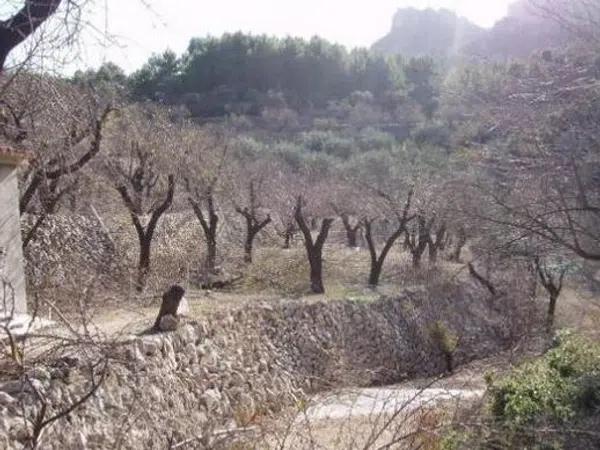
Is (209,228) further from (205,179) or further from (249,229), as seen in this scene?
(249,229)

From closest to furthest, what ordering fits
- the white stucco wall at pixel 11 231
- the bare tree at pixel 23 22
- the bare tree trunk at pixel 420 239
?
1. the bare tree at pixel 23 22
2. the white stucco wall at pixel 11 231
3. the bare tree trunk at pixel 420 239

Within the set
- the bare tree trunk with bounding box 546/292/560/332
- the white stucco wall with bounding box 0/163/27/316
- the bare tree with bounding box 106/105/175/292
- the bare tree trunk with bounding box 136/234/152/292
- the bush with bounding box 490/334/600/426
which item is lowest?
the bare tree trunk with bounding box 546/292/560/332

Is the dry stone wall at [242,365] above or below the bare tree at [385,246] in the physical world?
below

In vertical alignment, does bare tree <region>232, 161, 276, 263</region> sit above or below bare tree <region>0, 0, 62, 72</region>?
below

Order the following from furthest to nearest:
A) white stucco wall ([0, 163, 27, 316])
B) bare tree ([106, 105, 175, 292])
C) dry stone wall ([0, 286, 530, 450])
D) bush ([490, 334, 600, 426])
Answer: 1. bare tree ([106, 105, 175, 292])
2. white stucco wall ([0, 163, 27, 316])
3. dry stone wall ([0, 286, 530, 450])
4. bush ([490, 334, 600, 426])

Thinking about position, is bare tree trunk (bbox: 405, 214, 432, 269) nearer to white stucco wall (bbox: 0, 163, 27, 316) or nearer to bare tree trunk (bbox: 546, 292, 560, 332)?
bare tree trunk (bbox: 546, 292, 560, 332)

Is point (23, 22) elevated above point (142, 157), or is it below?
above

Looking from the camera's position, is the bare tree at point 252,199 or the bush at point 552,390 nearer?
the bush at point 552,390

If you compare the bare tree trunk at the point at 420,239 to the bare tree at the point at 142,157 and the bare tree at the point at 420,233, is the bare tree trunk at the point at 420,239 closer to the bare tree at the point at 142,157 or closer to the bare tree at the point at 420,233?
the bare tree at the point at 420,233

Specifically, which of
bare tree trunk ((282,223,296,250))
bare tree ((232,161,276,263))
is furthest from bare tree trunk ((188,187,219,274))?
bare tree trunk ((282,223,296,250))

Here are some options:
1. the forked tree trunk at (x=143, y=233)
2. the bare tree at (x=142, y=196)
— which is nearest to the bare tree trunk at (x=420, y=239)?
the bare tree at (x=142, y=196)

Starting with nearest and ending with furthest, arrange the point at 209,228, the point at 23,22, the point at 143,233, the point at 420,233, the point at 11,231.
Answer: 1. the point at 23,22
2. the point at 11,231
3. the point at 143,233
4. the point at 209,228
5. the point at 420,233

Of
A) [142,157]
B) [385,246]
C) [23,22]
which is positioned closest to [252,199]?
[385,246]

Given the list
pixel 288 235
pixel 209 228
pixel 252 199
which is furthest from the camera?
pixel 288 235
